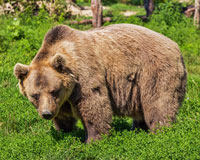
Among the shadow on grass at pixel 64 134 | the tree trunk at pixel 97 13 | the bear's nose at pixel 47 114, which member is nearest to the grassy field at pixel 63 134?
the shadow on grass at pixel 64 134

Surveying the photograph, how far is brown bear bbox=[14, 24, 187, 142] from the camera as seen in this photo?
206 inches

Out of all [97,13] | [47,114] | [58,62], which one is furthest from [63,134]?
[97,13]

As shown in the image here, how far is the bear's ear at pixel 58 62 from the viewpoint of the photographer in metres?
5.16

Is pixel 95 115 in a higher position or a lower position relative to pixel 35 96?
lower

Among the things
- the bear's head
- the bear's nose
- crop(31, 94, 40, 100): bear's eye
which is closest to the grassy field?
the bear's nose

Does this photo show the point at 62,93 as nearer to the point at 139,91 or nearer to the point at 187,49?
the point at 139,91

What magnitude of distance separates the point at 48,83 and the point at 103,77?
0.86 meters

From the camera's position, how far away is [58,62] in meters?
5.20

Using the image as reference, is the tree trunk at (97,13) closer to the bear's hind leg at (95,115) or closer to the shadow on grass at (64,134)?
the shadow on grass at (64,134)

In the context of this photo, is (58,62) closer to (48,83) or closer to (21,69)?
(48,83)

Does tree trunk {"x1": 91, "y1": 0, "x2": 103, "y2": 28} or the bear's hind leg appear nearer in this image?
the bear's hind leg

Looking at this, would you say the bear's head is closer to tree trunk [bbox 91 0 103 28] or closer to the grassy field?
the grassy field

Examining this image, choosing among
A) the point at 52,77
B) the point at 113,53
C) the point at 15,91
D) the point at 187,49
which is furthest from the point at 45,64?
the point at 187,49

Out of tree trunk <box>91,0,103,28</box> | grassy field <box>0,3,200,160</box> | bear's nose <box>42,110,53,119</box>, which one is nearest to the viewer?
grassy field <box>0,3,200,160</box>
